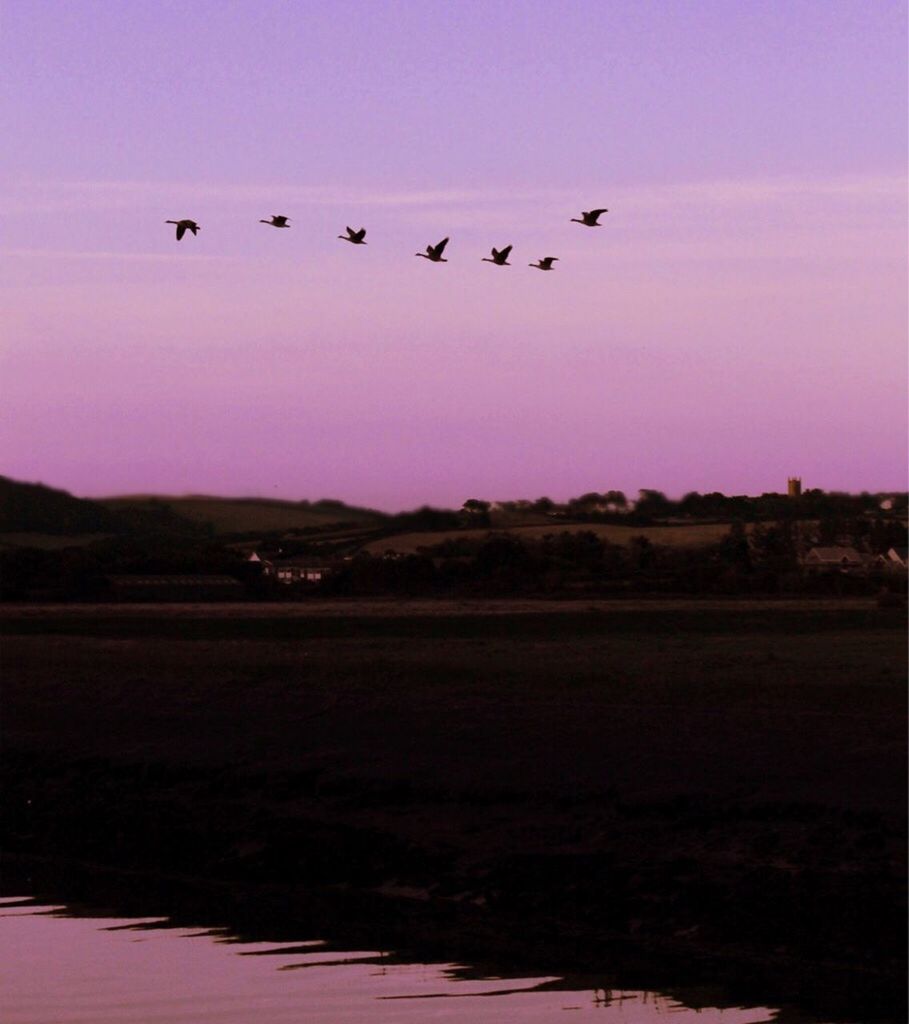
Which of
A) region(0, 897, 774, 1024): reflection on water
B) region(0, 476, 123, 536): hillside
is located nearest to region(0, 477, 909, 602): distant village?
region(0, 476, 123, 536): hillside

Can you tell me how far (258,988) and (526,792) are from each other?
218 inches

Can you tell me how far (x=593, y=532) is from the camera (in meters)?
43.9

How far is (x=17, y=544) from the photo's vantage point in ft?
121

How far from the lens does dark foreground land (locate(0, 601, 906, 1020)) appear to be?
58.6ft

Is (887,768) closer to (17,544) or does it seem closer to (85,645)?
(17,544)

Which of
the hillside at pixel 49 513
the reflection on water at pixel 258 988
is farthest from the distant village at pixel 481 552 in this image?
the reflection on water at pixel 258 988

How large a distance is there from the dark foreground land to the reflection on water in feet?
2.32

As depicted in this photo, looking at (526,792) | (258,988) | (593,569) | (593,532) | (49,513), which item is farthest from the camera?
(593,569)

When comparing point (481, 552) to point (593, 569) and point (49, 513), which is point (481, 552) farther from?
point (49, 513)

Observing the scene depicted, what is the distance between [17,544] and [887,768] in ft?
66.9

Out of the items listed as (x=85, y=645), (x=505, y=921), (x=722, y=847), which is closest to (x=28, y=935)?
(x=505, y=921)

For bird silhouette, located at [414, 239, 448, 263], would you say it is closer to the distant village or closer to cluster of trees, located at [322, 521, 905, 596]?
the distant village

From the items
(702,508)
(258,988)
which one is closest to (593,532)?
(702,508)

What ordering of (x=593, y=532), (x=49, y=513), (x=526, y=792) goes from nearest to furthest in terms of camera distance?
(x=526, y=792)
(x=49, y=513)
(x=593, y=532)
